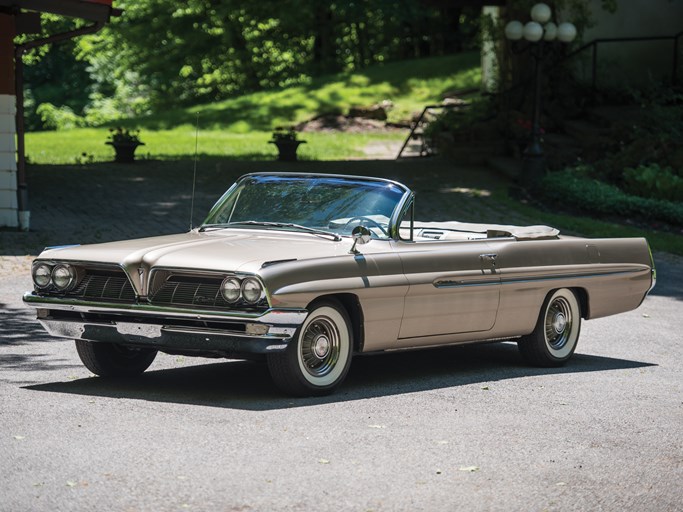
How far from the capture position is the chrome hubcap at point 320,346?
841 cm

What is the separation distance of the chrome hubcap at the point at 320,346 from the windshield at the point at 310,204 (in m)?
0.85

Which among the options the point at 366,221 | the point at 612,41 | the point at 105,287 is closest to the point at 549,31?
the point at 612,41

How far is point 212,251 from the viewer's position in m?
8.45

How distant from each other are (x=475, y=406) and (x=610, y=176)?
17.4 meters

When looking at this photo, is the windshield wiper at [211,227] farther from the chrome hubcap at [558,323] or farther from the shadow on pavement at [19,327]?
the chrome hubcap at [558,323]

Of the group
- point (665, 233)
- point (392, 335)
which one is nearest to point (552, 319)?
point (392, 335)

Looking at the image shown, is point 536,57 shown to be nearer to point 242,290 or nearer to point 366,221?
point 366,221

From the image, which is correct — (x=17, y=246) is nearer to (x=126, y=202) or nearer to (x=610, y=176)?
(x=126, y=202)

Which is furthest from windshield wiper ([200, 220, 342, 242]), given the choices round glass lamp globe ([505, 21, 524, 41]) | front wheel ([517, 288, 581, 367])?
round glass lamp globe ([505, 21, 524, 41])

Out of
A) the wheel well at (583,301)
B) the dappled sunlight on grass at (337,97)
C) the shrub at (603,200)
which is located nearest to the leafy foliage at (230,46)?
the dappled sunlight on grass at (337,97)

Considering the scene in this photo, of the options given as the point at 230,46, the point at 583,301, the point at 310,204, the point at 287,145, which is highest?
the point at 230,46

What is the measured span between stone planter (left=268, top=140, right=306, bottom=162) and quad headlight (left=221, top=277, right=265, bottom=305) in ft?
70.0

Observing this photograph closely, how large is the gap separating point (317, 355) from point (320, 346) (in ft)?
0.21

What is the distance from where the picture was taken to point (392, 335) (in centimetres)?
892
